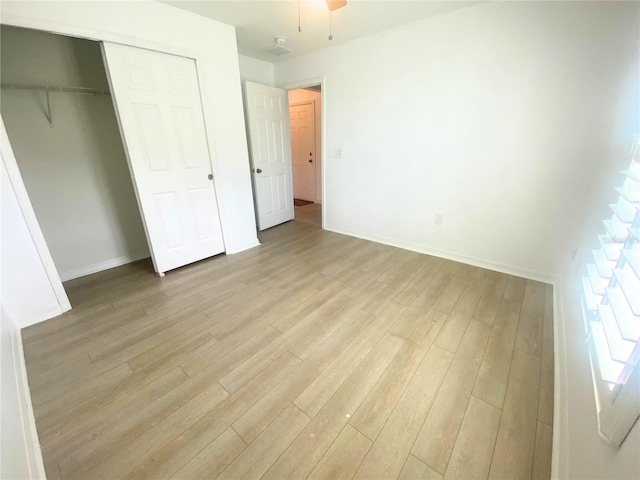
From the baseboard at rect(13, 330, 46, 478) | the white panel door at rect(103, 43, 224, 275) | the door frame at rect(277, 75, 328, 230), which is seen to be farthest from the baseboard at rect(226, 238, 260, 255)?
the baseboard at rect(13, 330, 46, 478)

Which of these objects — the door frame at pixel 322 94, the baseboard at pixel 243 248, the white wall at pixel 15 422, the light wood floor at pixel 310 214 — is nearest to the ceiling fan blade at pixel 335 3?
the door frame at pixel 322 94

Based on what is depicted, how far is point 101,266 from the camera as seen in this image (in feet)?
9.43

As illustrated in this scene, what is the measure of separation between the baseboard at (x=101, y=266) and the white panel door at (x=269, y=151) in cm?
161

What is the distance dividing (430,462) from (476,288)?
1.66 meters

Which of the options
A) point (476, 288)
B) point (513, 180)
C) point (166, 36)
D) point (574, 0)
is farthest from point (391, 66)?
point (476, 288)

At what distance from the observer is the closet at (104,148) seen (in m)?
2.22

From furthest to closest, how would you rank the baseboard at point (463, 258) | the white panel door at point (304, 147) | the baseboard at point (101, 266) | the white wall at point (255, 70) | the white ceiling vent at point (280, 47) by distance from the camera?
the white panel door at point (304, 147) → the white wall at point (255, 70) → the white ceiling vent at point (280, 47) → the baseboard at point (101, 266) → the baseboard at point (463, 258)

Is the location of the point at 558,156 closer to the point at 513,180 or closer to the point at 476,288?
the point at 513,180

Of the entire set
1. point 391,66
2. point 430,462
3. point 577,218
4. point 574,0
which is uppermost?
point 574,0

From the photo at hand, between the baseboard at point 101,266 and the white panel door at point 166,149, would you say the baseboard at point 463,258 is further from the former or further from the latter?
the baseboard at point 101,266

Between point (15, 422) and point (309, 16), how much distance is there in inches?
131

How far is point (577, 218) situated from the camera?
220cm

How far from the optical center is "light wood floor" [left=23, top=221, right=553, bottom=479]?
44.8 inches

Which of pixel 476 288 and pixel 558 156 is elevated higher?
pixel 558 156
